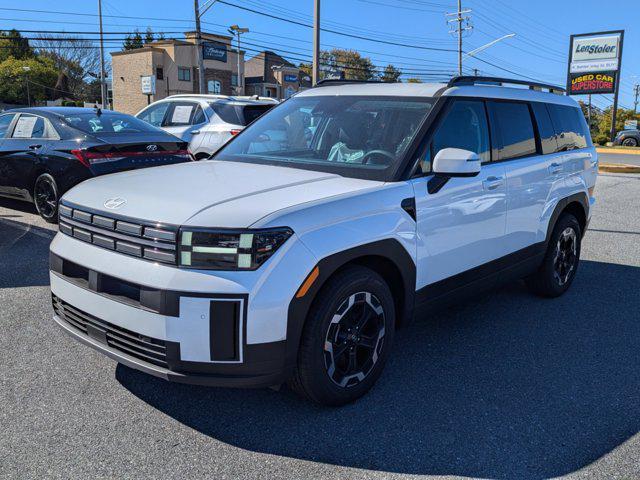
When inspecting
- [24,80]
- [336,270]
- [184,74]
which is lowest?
[336,270]

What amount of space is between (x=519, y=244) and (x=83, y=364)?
11.0ft

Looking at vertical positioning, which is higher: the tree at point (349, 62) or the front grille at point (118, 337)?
the tree at point (349, 62)

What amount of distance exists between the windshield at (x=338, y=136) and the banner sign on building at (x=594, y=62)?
1507 inches

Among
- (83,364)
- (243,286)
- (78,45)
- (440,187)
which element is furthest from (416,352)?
(78,45)

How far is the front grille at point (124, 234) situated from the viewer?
283 centimetres

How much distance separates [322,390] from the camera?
3.18 meters

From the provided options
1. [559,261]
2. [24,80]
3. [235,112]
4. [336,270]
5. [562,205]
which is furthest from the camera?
[24,80]

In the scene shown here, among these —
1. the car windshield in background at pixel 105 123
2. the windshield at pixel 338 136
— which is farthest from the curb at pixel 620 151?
the windshield at pixel 338 136

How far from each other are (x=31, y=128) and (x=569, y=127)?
6.91 meters

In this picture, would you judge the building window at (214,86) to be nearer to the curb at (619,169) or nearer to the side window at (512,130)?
the curb at (619,169)

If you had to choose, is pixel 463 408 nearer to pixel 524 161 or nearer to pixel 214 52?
pixel 524 161

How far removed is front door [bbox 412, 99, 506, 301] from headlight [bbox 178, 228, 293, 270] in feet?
4.03

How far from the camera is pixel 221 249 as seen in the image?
2789 mm

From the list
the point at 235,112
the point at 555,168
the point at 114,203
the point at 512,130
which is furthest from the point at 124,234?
the point at 235,112
